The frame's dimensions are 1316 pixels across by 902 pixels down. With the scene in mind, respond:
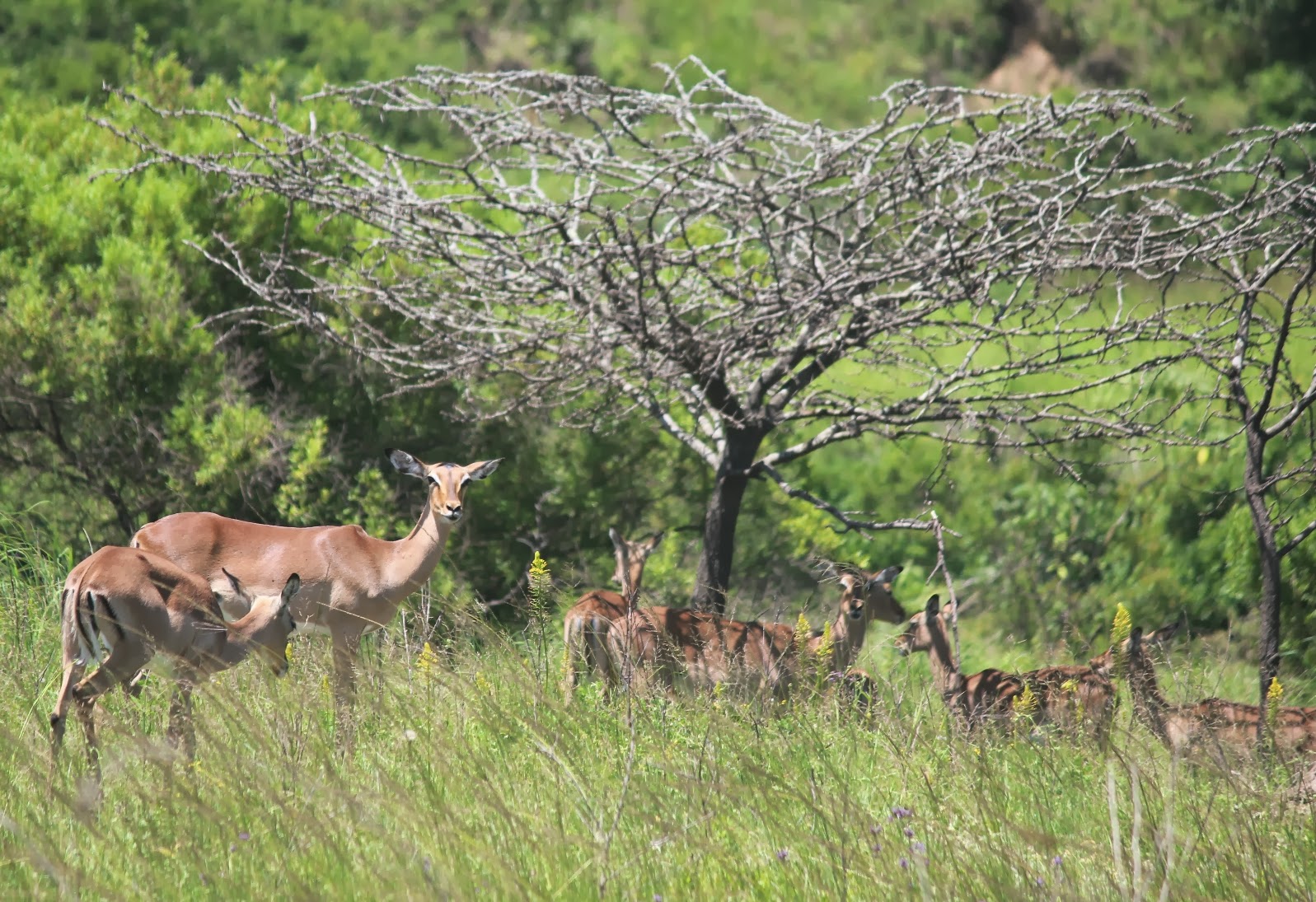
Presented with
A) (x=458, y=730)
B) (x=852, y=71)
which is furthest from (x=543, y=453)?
(x=852, y=71)

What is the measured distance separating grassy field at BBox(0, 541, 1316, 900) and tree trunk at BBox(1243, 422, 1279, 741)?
82cm

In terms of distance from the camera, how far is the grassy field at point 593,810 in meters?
3.52

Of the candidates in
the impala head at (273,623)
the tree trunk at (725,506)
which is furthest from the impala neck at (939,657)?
the impala head at (273,623)

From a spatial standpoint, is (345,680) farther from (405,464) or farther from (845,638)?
(845,638)

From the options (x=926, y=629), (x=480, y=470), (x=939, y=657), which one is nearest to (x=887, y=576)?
(x=926, y=629)

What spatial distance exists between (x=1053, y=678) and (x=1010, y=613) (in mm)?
4937

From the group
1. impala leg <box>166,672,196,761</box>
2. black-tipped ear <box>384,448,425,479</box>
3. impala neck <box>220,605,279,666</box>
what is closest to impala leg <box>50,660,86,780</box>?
impala leg <box>166,672,196,761</box>

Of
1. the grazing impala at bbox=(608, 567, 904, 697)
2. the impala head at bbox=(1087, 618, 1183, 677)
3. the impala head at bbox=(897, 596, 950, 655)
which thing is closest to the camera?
the impala head at bbox=(1087, 618, 1183, 677)

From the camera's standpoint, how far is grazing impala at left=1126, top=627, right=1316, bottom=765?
16.5 ft

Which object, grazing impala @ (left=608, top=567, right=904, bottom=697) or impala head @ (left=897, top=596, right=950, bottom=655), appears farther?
impala head @ (left=897, top=596, right=950, bottom=655)

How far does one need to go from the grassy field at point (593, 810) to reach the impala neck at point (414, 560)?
163cm

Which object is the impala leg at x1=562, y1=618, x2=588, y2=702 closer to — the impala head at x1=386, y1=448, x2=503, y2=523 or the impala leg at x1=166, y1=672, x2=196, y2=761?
the impala head at x1=386, y1=448, x2=503, y2=523

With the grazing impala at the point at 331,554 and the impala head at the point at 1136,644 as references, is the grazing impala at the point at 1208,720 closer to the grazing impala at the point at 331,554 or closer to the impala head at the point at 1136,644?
the impala head at the point at 1136,644

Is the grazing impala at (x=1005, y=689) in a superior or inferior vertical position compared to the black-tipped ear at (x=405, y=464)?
inferior
